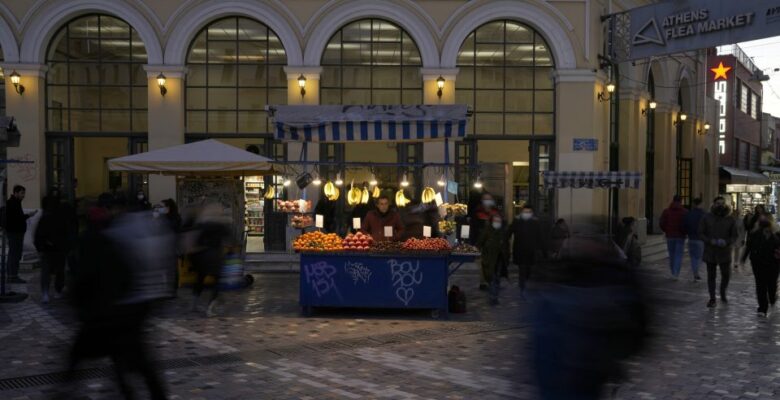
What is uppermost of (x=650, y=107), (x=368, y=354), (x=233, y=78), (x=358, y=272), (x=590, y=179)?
(x=233, y=78)

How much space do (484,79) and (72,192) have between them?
1089 cm

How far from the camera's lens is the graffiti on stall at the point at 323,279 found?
33.8ft

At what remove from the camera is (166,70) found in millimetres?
17375

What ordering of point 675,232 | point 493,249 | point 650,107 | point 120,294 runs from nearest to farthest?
point 120,294, point 493,249, point 675,232, point 650,107

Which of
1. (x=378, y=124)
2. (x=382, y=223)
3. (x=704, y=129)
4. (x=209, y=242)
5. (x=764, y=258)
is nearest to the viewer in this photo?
(x=209, y=242)

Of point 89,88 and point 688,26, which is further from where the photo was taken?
point 89,88

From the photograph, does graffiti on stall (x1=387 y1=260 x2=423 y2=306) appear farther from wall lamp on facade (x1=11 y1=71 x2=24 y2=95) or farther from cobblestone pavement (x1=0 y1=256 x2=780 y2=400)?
wall lamp on facade (x1=11 y1=71 x2=24 y2=95)

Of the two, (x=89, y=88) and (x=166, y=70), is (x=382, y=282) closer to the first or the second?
(x=166, y=70)

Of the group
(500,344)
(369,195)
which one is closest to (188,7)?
(369,195)

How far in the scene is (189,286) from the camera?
13.2 meters

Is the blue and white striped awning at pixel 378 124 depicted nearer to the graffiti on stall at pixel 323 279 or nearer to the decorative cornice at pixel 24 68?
the graffiti on stall at pixel 323 279

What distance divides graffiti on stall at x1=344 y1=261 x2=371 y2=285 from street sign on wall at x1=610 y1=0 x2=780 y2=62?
1026 cm

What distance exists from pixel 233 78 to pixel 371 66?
11.6ft

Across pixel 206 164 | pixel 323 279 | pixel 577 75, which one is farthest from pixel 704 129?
pixel 323 279
